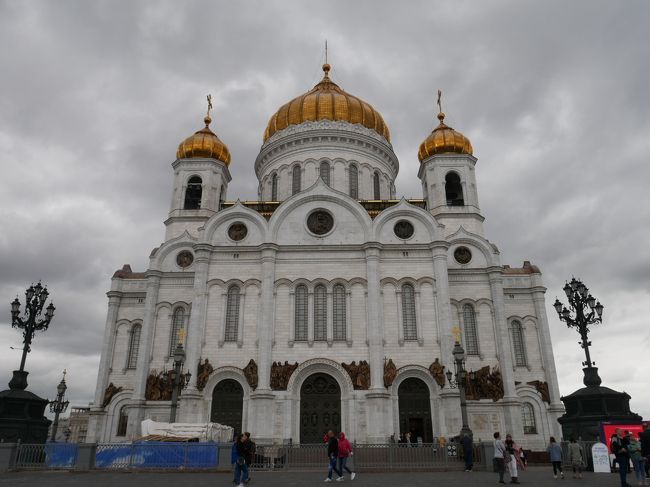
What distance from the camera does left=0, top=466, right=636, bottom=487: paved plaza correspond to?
41.7ft

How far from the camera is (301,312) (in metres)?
27.2

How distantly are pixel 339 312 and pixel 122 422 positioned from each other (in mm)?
13203

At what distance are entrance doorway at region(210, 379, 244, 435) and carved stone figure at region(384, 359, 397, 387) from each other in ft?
23.8

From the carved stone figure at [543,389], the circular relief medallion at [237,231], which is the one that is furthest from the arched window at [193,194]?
the carved stone figure at [543,389]

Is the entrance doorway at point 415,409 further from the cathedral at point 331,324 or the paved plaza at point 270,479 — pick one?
the paved plaza at point 270,479

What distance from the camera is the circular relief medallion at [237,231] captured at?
29.0 meters

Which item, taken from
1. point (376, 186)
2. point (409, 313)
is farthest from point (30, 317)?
point (376, 186)

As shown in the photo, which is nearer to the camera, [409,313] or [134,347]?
[409,313]

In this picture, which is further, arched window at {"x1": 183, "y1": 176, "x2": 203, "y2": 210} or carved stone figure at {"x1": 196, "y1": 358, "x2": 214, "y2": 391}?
arched window at {"x1": 183, "y1": 176, "x2": 203, "y2": 210}

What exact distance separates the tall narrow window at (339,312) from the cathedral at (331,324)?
0.18 feet

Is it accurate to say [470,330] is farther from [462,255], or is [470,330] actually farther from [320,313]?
[320,313]

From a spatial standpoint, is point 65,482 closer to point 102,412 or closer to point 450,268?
point 102,412

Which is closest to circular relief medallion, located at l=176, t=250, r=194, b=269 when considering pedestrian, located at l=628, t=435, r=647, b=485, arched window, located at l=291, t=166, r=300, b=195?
arched window, located at l=291, t=166, r=300, b=195

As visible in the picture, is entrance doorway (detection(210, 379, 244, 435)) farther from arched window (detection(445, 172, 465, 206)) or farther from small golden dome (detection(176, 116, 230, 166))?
arched window (detection(445, 172, 465, 206))
